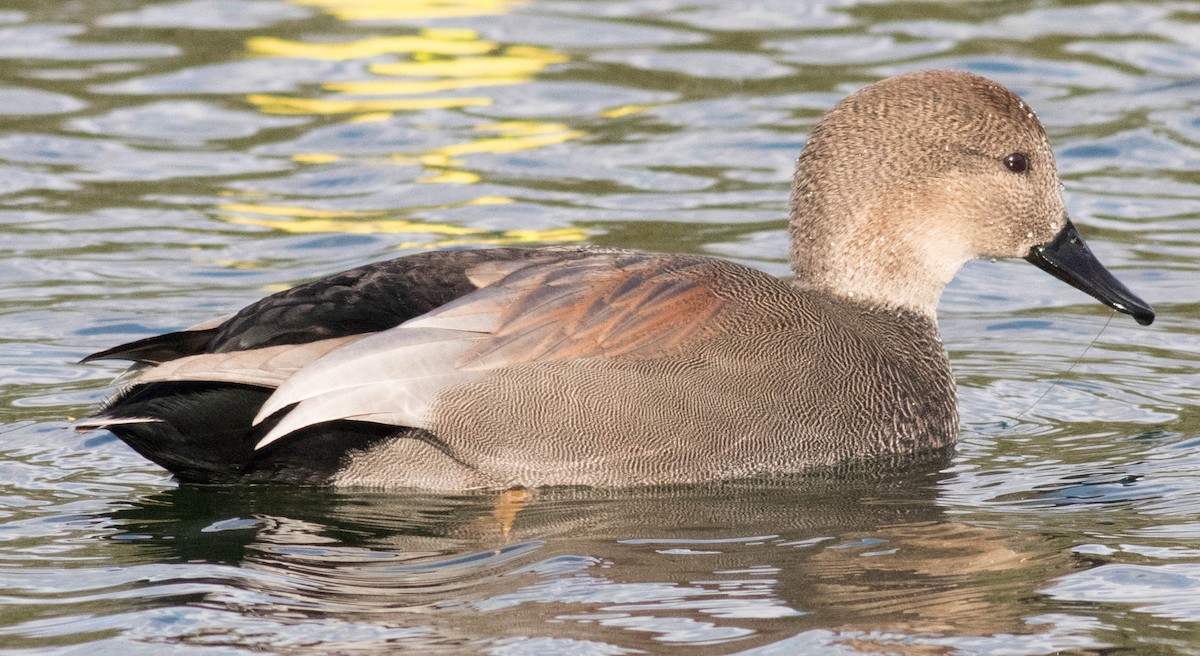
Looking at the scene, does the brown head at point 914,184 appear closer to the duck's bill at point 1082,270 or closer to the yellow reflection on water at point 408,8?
the duck's bill at point 1082,270

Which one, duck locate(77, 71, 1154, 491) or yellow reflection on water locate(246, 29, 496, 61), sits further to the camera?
yellow reflection on water locate(246, 29, 496, 61)

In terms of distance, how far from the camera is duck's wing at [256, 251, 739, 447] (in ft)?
18.6

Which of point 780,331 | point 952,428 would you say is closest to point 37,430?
point 780,331

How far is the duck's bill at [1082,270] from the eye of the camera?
23.3 feet

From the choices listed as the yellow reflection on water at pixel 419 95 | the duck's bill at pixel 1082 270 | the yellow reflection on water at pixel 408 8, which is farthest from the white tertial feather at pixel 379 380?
the yellow reflection on water at pixel 408 8

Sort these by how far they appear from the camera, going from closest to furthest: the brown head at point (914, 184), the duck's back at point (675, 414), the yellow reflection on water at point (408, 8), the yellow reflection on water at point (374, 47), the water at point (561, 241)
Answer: the water at point (561, 241), the duck's back at point (675, 414), the brown head at point (914, 184), the yellow reflection on water at point (374, 47), the yellow reflection on water at point (408, 8)

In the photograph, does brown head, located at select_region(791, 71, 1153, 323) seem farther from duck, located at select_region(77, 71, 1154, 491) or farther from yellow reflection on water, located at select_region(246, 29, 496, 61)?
yellow reflection on water, located at select_region(246, 29, 496, 61)

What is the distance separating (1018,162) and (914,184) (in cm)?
42

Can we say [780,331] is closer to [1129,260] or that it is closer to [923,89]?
[923,89]

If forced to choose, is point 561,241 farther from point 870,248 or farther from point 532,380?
point 532,380

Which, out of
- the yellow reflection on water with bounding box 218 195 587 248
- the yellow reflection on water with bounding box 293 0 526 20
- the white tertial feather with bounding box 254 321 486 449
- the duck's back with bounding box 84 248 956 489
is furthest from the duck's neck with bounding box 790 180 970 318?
the yellow reflection on water with bounding box 293 0 526 20

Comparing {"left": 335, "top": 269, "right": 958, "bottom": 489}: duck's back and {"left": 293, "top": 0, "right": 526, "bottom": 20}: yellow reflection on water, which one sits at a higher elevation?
{"left": 293, "top": 0, "right": 526, "bottom": 20}: yellow reflection on water

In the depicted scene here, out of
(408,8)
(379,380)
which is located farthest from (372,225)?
(379,380)

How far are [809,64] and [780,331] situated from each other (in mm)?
6042
